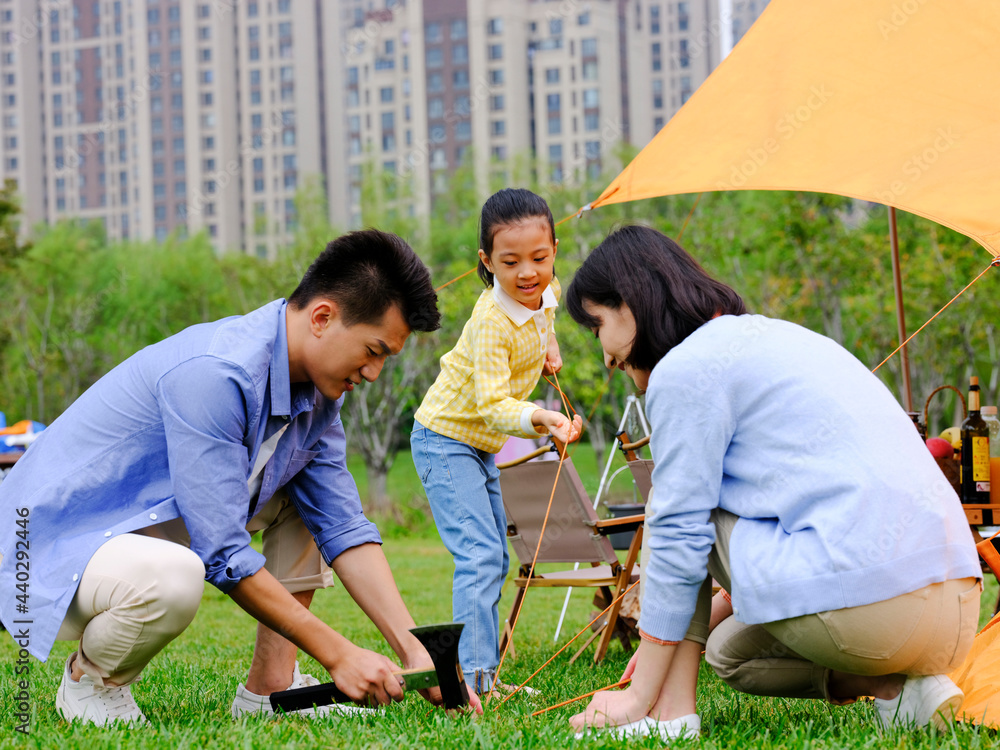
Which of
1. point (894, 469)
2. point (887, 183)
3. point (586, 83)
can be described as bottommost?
point (894, 469)

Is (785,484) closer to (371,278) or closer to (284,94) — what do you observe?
(371,278)

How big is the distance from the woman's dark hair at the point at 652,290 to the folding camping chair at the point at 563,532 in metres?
1.65

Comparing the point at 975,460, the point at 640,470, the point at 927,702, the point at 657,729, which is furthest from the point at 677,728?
the point at 640,470

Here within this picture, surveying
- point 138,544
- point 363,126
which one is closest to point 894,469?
point 138,544

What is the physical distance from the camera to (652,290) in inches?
83.7

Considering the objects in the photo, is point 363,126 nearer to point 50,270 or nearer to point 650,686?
point 50,270

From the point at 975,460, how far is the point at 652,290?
1.95m

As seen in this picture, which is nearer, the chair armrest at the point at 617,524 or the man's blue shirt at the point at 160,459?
the man's blue shirt at the point at 160,459

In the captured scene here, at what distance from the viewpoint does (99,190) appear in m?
70.1

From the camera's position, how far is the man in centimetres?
213

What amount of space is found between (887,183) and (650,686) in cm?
231

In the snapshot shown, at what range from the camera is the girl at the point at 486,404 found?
3113mm

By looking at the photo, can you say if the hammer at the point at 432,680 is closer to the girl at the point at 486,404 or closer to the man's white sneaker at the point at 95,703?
the man's white sneaker at the point at 95,703

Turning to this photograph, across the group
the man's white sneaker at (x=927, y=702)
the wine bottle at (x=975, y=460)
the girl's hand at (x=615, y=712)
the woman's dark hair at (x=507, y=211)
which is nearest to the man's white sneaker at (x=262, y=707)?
the girl's hand at (x=615, y=712)
